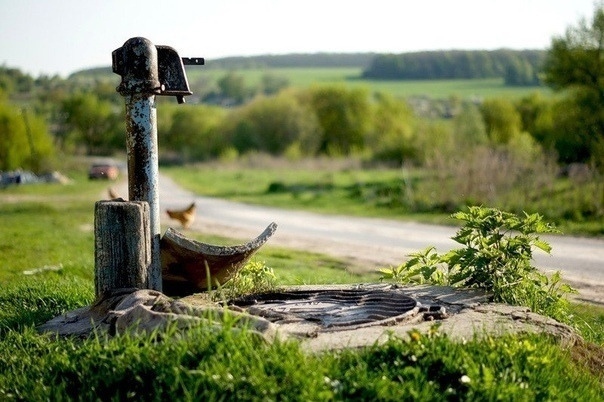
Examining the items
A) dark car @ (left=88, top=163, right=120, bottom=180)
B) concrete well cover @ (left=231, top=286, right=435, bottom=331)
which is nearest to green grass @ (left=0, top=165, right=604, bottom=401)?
concrete well cover @ (left=231, top=286, right=435, bottom=331)

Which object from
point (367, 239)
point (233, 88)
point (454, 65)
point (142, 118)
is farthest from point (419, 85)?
point (142, 118)

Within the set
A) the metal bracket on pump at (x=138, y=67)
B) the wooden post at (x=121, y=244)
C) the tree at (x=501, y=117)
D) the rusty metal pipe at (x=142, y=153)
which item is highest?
the metal bracket on pump at (x=138, y=67)

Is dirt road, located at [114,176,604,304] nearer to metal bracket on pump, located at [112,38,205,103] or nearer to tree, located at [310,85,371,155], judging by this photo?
metal bracket on pump, located at [112,38,205,103]

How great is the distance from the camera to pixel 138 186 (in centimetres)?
800

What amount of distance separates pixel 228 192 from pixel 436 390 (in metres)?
32.8

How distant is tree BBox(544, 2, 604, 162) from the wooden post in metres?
26.5

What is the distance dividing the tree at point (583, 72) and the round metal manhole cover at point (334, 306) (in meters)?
25.2

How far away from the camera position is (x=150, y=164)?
802cm

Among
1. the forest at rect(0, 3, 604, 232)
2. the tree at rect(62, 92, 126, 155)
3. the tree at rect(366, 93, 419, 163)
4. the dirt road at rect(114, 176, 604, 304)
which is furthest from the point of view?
the tree at rect(62, 92, 126, 155)

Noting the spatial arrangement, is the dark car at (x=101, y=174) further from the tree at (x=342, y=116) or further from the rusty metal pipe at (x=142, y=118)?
the rusty metal pipe at (x=142, y=118)

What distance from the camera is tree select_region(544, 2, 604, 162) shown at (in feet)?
104

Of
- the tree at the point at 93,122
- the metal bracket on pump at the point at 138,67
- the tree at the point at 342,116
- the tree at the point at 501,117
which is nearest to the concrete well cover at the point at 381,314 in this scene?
the metal bracket on pump at the point at 138,67

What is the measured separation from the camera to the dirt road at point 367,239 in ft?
47.1

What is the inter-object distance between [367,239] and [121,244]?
39.6 ft
